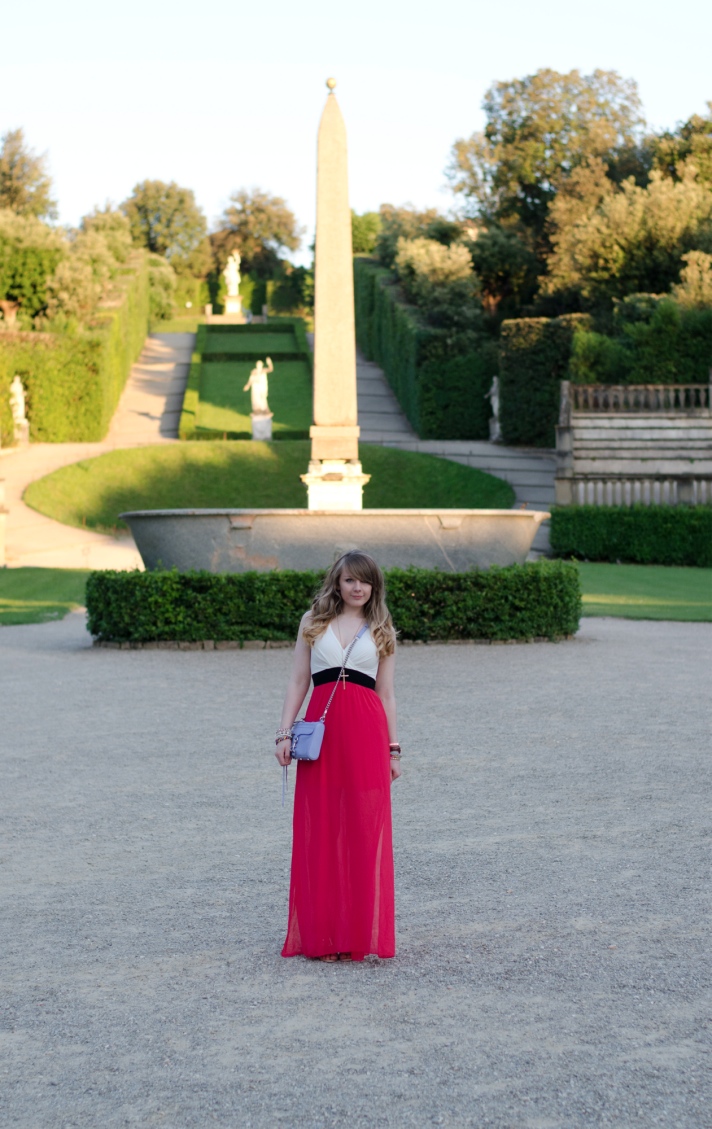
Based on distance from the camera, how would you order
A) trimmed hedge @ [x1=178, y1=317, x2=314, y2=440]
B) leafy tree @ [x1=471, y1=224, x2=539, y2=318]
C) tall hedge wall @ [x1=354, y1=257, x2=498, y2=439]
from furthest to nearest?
leafy tree @ [x1=471, y1=224, x2=539, y2=318] < trimmed hedge @ [x1=178, y1=317, x2=314, y2=440] < tall hedge wall @ [x1=354, y1=257, x2=498, y2=439]

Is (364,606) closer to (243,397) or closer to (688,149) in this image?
(243,397)

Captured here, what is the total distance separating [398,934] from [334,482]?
1237 cm

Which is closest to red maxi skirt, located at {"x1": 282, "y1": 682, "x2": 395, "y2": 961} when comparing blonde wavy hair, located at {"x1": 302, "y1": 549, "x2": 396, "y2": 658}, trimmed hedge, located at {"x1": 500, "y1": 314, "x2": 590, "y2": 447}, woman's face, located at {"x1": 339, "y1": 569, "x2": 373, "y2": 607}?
blonde wavy hair, located at {"x1": 302, "y1": 549, "x2": 396, "y2": 658}

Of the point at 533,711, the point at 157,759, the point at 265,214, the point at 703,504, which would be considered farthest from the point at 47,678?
the point at 265,214

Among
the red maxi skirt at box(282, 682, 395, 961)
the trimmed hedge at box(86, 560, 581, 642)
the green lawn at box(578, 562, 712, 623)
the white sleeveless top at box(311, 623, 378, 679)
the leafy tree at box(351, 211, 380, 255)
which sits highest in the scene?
the leafy tree at box(351, 211, 380, 255)

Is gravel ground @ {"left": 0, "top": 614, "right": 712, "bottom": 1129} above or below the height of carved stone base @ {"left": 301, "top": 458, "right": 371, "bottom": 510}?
below

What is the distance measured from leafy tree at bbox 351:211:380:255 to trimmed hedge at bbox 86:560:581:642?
2167 inches

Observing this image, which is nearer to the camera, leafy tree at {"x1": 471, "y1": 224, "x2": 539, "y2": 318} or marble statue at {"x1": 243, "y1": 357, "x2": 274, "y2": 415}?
marble statue at {"x1": 243, "y1": 357, "x2": 274, "y2": 415}

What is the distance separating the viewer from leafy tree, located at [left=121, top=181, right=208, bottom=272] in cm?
7694

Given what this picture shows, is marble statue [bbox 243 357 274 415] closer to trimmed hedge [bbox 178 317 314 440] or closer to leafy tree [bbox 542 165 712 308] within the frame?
trimmed hedge [bbox 178 317 314 440]

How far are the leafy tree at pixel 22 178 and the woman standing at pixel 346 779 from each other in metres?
64.4

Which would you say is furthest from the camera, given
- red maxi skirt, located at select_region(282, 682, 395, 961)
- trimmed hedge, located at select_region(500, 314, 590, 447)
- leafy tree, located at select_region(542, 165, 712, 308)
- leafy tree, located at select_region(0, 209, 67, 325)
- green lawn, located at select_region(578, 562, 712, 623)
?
leafy tree, located at select_region(0, 209, 67, 325)

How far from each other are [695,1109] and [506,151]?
163ft

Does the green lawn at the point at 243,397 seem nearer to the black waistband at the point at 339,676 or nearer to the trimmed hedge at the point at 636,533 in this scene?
the trimmed hedge at the point at 636,533
